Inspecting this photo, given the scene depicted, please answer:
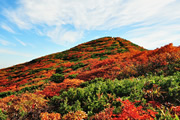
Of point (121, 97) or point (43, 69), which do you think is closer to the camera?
point (121, 97)

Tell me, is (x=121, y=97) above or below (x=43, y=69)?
below

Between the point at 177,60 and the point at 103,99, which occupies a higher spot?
the point at 177,60

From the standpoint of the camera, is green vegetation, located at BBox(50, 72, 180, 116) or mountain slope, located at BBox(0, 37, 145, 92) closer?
green vegetation, located at BBox(50, 72, 180, 116)

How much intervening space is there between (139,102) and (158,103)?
799 millimetres

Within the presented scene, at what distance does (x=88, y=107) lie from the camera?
5.47 metres

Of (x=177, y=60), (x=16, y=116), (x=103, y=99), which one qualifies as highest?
(x=177, y=60)

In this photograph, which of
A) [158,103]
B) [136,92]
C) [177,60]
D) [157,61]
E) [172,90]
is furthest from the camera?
[157,61]

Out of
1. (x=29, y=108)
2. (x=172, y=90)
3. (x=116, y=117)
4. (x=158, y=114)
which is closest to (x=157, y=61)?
(x=172, y=90)

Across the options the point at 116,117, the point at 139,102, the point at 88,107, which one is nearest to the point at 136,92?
the point at 139,102

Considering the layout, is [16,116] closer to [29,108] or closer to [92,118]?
[29,108]

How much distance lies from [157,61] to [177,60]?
5.32 ft

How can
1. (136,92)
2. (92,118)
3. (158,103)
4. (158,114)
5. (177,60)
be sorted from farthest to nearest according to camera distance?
(177,60), (136,92), (158,103), (92,118), (158,114)

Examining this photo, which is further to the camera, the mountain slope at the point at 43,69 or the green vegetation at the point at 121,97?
the mountain slope at the point at 43,69

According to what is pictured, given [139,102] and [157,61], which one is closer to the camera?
[139,102]
